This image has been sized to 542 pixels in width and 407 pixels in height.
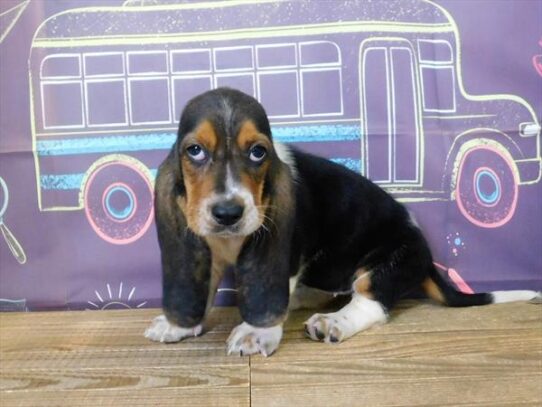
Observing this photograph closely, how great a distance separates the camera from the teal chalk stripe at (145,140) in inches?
120

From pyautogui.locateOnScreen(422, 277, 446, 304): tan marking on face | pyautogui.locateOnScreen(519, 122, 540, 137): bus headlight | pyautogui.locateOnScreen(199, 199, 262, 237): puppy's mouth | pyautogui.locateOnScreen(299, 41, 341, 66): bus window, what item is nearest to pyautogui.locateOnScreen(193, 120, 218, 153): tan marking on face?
pyautogui.locateOnScreen(199, 199, 262, 237): puppy's mouth

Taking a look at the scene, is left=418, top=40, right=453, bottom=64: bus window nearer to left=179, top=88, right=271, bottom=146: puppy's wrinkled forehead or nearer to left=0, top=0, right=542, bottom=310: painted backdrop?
left=0, top=0, right=542, bottom=310: painted backdrop

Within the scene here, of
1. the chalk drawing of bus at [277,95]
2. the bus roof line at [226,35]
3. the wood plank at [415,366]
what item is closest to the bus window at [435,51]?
the chalk drawing of bus at [277,95]

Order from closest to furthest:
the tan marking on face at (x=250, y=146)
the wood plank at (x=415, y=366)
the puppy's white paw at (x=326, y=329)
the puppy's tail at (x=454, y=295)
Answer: the wood plank at (x=415, y=366)
the tan marking on face at (x=250, y=146)
the puppy's white paw at (x=326, y=329)
the puppy's tail at (x=454, y=295)

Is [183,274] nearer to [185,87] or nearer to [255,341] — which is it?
[255,341]

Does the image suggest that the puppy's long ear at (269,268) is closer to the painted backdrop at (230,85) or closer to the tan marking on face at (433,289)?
the painted backdrop at (230,85)

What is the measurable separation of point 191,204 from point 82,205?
1.12m

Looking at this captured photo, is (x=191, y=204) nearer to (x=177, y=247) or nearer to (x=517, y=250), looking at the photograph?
(x=177, y=247)

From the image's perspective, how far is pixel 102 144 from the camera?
308 centimetres

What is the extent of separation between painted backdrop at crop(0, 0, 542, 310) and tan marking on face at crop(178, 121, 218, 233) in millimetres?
889

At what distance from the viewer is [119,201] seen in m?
3.11

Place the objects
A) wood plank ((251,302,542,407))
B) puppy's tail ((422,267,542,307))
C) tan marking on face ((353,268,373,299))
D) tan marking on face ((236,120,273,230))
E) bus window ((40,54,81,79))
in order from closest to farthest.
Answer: wood plank ((251,302,542,407)) → tan marking on face ((236,120,273,230)) → tan marking on face ((353,268,373,299)) → puppy's tail ((422,267,542,307)) → bus window ((40,54,81,79))

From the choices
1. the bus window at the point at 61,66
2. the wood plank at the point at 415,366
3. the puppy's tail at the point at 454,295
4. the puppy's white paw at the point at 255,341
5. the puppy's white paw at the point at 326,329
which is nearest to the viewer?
the wood plank at the point at 415,366

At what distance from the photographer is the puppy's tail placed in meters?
2.89
